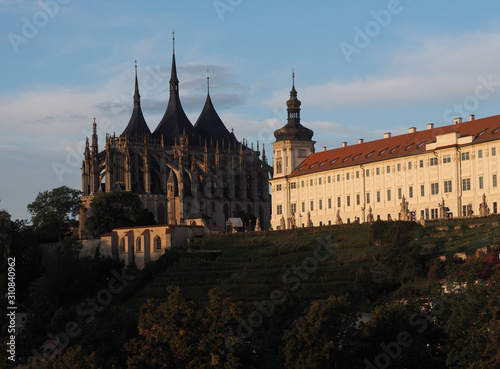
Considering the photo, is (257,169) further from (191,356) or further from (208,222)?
(191,356)

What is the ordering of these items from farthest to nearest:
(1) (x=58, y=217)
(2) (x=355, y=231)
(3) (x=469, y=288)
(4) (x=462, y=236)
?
(1) (x=58, y=217) → (2) (x=355, y=231) → (4) (x=462, y=236) → (3) (x=469, y=288)

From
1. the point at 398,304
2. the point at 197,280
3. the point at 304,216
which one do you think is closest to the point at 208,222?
the point at 304,216

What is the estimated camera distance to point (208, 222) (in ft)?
438

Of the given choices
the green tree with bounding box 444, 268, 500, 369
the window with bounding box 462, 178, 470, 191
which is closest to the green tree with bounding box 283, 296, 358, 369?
the green tree with bounding box 444, 268, 500, 369

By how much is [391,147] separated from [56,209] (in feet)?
130

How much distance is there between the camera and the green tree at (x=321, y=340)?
55.9m

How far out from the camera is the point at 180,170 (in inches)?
5497

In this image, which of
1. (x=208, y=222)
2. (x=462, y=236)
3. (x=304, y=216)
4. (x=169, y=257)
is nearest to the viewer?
(x=462, y=236)

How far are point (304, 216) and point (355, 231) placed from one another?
54.6ft

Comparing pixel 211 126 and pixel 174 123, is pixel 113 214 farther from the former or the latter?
pixel 211 126

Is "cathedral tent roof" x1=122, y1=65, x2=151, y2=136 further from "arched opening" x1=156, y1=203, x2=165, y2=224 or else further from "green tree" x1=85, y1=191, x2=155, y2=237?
"green tree" x1=85, y1=191, x2=155, y2=237

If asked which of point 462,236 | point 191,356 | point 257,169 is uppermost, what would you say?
point 257,169

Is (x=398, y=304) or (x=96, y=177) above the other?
(x=96, y=177)

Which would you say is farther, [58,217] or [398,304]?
[58,217]
